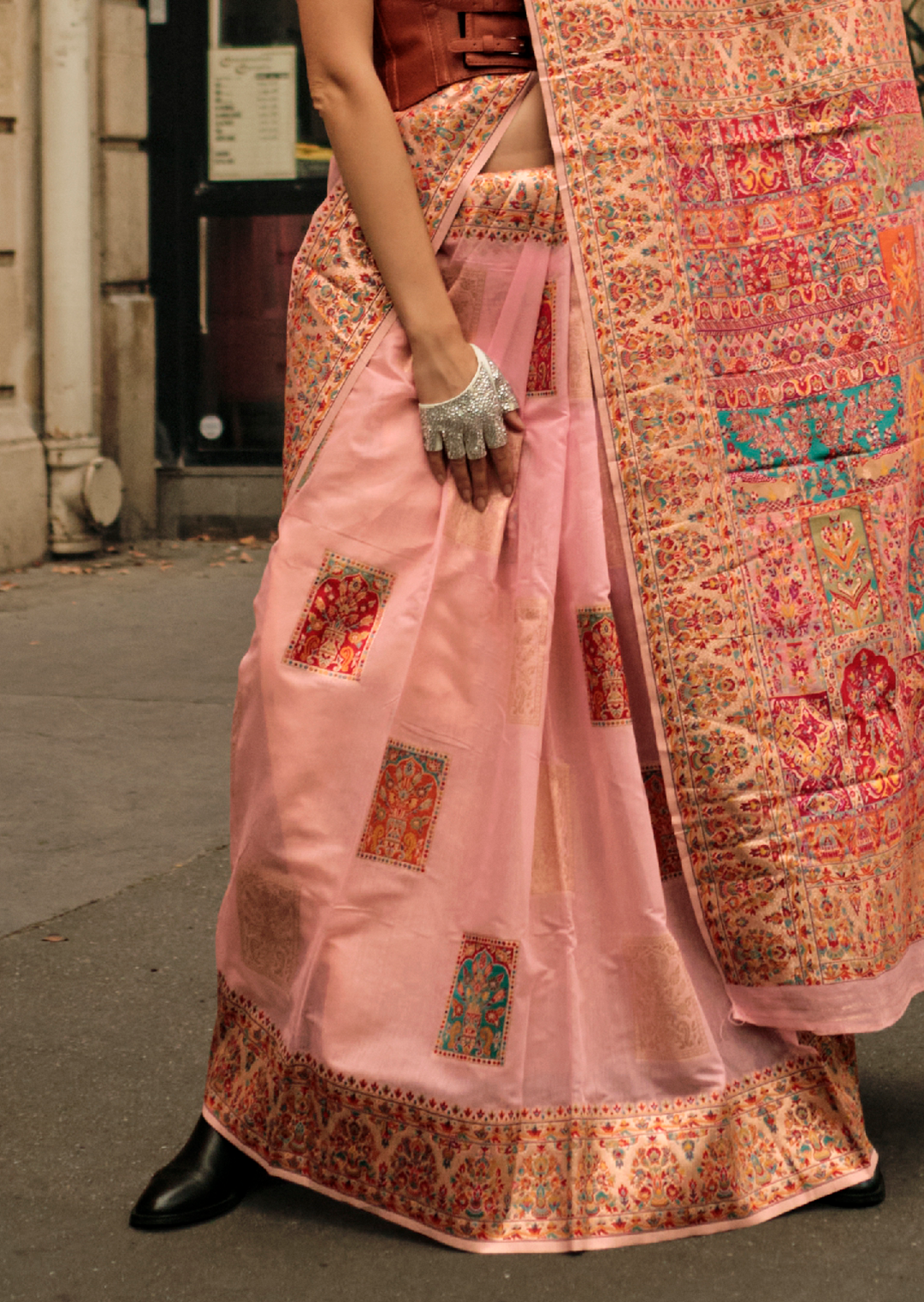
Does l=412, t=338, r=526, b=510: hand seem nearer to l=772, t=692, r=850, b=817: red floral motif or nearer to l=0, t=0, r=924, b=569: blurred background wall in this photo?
l=772, t=692, r=850, b=817: red floral motif

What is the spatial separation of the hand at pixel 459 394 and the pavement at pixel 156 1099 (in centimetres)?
98

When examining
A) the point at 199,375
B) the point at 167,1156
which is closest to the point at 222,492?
the point at 199,375

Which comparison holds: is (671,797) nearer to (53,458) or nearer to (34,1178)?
(34,1178)

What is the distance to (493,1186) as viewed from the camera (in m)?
2.34

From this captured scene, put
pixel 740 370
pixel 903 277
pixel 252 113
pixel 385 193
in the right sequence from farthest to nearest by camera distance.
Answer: pixel 252 113
pixel 903 277
pixel 740 370
pixel 385 193

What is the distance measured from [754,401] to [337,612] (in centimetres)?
62

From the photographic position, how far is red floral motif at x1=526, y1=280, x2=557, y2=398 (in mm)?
2414

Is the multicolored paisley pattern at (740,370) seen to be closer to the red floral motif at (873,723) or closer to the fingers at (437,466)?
the red floral motif at (873,723)

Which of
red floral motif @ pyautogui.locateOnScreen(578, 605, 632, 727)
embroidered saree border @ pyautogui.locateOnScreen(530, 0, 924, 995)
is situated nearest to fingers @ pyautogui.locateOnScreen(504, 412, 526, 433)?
embroidered saree border @ pyautogui.locateOnScreen(530, 0, 924, 995)

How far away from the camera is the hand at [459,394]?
7.74 feet

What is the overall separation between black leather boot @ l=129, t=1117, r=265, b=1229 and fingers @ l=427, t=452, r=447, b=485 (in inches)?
36.8

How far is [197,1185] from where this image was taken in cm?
248

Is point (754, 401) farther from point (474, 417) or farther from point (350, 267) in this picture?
point (350, 267)

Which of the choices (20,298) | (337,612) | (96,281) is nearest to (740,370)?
(337,612)
